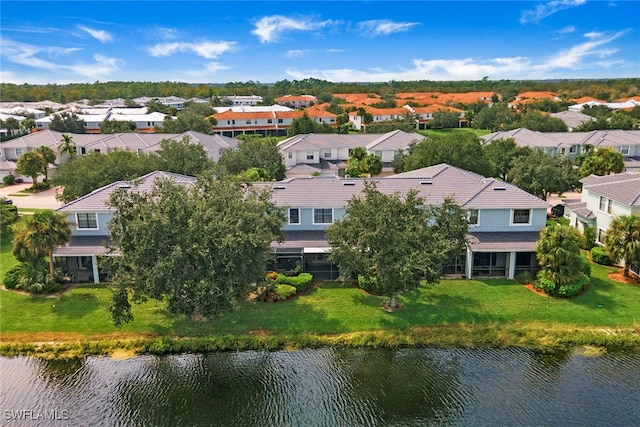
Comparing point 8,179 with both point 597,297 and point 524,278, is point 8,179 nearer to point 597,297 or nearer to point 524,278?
point 524,278

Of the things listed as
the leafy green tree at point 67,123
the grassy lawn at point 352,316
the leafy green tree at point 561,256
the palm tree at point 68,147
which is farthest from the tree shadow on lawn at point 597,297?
the leafy green tree at point 67,123

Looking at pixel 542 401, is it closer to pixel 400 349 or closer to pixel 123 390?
pixel 400 349

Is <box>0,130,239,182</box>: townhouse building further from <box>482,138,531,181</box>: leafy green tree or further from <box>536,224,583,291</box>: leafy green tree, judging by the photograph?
<box>536,224,583,291</box>: leafy green tree

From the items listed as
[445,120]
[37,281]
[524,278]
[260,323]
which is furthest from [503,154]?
[445,120]

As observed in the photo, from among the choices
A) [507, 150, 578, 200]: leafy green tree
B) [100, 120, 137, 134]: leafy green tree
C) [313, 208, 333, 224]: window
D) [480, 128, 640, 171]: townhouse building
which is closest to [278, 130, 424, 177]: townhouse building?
[480, 128, 640, 171]: townhouse building

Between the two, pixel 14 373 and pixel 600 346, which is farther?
pixel 600 346

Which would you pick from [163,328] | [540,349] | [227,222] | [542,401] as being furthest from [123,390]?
[540,349]
